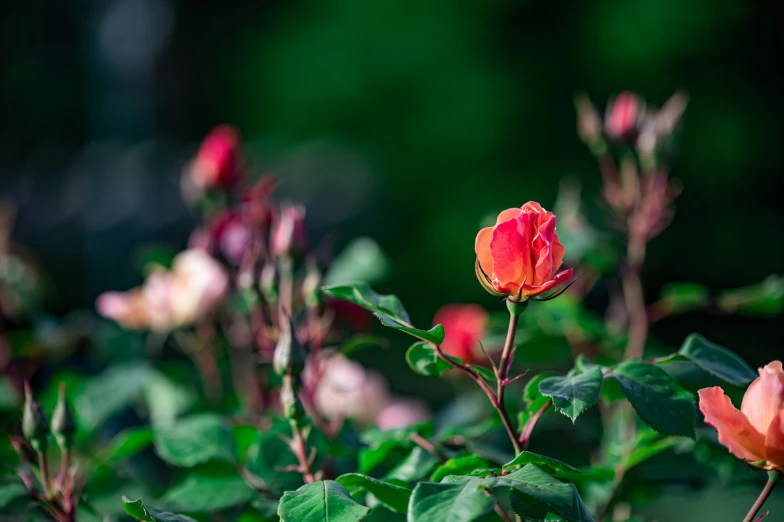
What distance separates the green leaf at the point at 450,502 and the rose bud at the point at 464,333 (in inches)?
16.9

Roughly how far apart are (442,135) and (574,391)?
→ 4.03 meters

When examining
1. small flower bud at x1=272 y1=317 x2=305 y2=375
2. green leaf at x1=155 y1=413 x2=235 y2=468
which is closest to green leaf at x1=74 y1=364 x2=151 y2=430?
green leaf at x1=155 y1=413 x2=235 y2=468

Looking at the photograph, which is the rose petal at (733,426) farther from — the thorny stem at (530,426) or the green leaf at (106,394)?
the green leaf at (106,394)

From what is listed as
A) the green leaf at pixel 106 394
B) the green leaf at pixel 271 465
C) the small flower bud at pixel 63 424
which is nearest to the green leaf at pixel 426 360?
the green leaf at pixel 271 465

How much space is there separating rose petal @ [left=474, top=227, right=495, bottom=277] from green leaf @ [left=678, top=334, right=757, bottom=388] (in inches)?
5.4

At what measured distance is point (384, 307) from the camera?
471mm

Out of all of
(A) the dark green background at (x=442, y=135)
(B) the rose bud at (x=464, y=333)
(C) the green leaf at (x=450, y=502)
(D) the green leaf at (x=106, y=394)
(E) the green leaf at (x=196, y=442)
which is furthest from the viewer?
(A) the dark green background at (x=442, y=135)

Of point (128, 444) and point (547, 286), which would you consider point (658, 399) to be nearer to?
point (547, 286)

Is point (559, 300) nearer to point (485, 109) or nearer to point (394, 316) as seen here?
point (394, 316)

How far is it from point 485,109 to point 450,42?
43cm

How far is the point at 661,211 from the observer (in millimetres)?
797

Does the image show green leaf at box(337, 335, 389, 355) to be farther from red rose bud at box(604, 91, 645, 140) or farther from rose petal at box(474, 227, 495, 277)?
red rose bud at box(604, 91, 645, 140)

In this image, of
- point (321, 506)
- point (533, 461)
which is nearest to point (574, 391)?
point (533, 461)

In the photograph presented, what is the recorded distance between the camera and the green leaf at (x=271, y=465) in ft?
1.81
